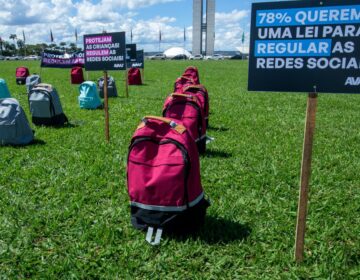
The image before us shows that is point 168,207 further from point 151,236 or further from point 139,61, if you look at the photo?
point 139,61

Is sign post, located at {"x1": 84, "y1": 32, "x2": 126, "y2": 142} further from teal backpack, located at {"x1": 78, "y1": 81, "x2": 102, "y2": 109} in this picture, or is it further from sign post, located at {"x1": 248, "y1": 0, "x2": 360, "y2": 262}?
sign post, located at {"x1": 248, "y1": 0, "x2": 360, "y2": 262}

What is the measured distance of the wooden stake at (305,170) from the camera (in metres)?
2.68

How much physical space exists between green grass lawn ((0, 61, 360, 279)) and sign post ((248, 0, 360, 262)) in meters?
0.62

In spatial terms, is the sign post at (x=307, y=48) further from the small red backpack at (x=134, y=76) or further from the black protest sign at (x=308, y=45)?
the small red backpack at (x=134, y=76)

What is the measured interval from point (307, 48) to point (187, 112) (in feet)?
8.80

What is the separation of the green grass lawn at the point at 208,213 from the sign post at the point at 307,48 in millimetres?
620

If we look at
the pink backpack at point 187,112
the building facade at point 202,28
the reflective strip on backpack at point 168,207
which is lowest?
the reflective strip on backpack at point 168,207

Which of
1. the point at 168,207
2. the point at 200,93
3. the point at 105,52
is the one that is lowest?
the point at 168,207

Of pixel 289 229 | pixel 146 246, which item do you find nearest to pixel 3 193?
pixel 146 246

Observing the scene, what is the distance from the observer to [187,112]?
5.22m

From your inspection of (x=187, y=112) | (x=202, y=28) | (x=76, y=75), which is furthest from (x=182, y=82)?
(x=202, y=28)

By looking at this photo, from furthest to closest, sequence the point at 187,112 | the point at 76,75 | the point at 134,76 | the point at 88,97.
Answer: the point at 134,76 < the point at 76,75 < the point at 88,97 < the point at 187,112

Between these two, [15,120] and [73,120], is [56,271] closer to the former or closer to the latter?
[15,120]

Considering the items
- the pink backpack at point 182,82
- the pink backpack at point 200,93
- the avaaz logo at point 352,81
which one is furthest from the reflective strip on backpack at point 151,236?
the pink backpack at point 182,82
